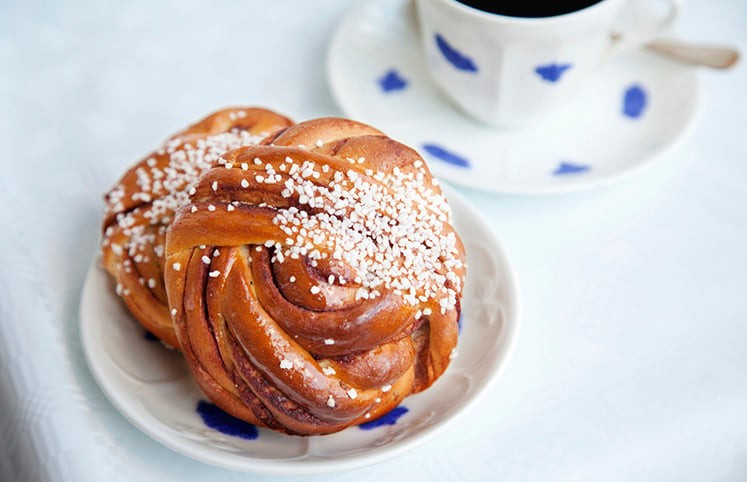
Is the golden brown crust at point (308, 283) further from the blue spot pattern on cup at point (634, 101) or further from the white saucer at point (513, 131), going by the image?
the blue spot pattern on cup at point (634, 101)

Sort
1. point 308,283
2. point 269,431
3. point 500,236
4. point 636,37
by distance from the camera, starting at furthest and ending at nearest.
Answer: point 636,37
point 500,236
point 269,431
point 308,283

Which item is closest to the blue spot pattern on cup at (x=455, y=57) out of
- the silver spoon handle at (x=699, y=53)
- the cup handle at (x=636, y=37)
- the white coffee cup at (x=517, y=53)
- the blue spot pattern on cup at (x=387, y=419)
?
the white coffee cup at (x=517, y=53)

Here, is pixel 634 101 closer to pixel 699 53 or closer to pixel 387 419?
pixel 699 53

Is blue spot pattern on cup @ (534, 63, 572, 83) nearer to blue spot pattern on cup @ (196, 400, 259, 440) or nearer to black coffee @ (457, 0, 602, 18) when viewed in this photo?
black coffee @ (457, 0, 602, 18)

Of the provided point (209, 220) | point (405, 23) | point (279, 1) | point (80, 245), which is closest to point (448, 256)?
point (209, 220)

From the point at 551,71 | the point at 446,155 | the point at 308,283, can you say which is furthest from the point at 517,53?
the point at 308,283

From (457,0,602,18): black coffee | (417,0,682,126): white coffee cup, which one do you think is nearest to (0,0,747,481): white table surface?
(417,0,682,126): white coffee cup
